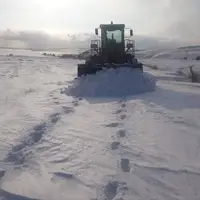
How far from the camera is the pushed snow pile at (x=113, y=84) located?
13.3m

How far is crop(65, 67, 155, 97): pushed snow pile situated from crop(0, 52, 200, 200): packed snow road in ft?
5.27

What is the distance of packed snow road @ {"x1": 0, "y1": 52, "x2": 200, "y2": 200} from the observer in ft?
16.2

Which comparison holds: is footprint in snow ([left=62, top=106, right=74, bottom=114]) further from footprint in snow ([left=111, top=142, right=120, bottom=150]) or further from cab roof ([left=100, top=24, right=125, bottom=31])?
cab roof ([left=100, top=24, right=125, bottom=31])

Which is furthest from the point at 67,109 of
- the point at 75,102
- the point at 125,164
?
the point at 125,164

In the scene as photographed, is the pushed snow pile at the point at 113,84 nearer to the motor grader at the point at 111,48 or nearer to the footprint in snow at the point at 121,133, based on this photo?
the motor grader at the point at 111,48

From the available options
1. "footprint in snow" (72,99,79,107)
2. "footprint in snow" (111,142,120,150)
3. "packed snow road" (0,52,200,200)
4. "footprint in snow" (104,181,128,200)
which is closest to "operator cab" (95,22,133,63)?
"footprint in snow" (72,99,79,107)

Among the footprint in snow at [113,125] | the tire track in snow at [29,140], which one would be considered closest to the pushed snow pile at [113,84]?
the tire track in snow at [29,140]

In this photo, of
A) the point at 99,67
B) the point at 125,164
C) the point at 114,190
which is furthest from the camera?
the point at 99,67

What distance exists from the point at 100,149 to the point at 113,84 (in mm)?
7165

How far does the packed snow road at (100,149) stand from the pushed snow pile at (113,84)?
63.2 inches

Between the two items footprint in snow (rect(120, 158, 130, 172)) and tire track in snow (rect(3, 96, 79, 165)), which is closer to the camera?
footprint in snow (rect(120, 158, 130, 172))

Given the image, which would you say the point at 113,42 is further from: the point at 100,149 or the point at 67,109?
the point at 100,149

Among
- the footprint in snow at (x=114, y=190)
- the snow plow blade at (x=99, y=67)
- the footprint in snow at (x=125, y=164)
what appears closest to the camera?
the footprint in snow at (x=114, y=190)

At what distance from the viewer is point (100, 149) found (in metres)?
6.63
